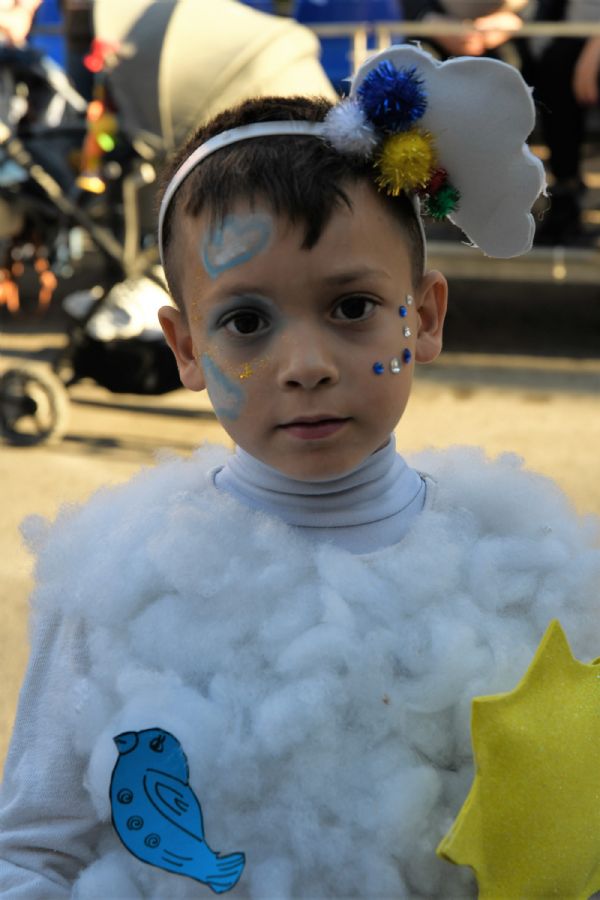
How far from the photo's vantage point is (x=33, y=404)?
16.3 ft

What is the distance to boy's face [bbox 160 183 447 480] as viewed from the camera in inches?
48.6

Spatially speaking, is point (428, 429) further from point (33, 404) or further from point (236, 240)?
point (236, 240)

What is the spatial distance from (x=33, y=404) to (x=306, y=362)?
393 centimetres

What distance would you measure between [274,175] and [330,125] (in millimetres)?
93

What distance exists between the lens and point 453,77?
134cm

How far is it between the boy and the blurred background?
185 centimetres

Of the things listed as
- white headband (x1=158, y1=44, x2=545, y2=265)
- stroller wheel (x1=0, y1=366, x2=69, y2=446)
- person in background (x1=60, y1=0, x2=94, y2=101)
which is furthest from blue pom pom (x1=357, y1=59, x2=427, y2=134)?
person in background (x1=60, y1=0, x2=94, y2=101)

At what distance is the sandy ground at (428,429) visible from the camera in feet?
15.0

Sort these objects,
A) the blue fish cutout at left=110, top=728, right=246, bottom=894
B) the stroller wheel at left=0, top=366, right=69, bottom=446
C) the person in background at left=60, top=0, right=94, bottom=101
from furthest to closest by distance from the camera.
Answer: the person in background at left=60, top=0, right=94, bottom=101 → the stroller wheel at left=0, top=366, right=69, bottom=446 → the blue fish cutout at left=110, top=728, right=246, bottom=894

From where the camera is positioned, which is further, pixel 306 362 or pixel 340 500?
pixel 340 500

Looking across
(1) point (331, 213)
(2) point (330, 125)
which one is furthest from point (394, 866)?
(2) point (330, 125)

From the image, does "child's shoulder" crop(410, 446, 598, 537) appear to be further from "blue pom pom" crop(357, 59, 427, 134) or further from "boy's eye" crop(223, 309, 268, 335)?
"blue pom pom" crop(357, 59, 427, 134)

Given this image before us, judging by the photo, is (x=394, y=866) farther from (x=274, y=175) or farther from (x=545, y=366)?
(x=545, y=366)

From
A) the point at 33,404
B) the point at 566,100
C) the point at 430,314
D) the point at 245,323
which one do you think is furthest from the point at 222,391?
the point at 566,100
